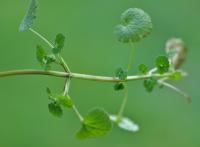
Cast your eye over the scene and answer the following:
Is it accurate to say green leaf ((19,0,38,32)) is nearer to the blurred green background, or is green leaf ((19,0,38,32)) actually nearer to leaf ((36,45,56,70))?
leaf ((36,45,56,70))

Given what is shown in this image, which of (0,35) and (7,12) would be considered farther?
(7,12)

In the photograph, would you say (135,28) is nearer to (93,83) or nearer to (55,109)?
(55,109)

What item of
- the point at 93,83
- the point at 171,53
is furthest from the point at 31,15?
the point at 93,83

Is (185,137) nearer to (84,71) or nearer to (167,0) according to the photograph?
(84,71)

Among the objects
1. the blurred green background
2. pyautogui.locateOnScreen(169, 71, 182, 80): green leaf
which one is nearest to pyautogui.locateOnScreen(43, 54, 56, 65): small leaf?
pyautogui.locateOnScreen(169, 71, 182, 80): green leaf

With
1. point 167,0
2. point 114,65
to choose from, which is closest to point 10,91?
point 114,65

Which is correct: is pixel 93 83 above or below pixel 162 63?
below

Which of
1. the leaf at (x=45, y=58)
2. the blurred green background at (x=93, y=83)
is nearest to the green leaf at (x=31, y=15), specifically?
the leaf at (x=45, y=58)
